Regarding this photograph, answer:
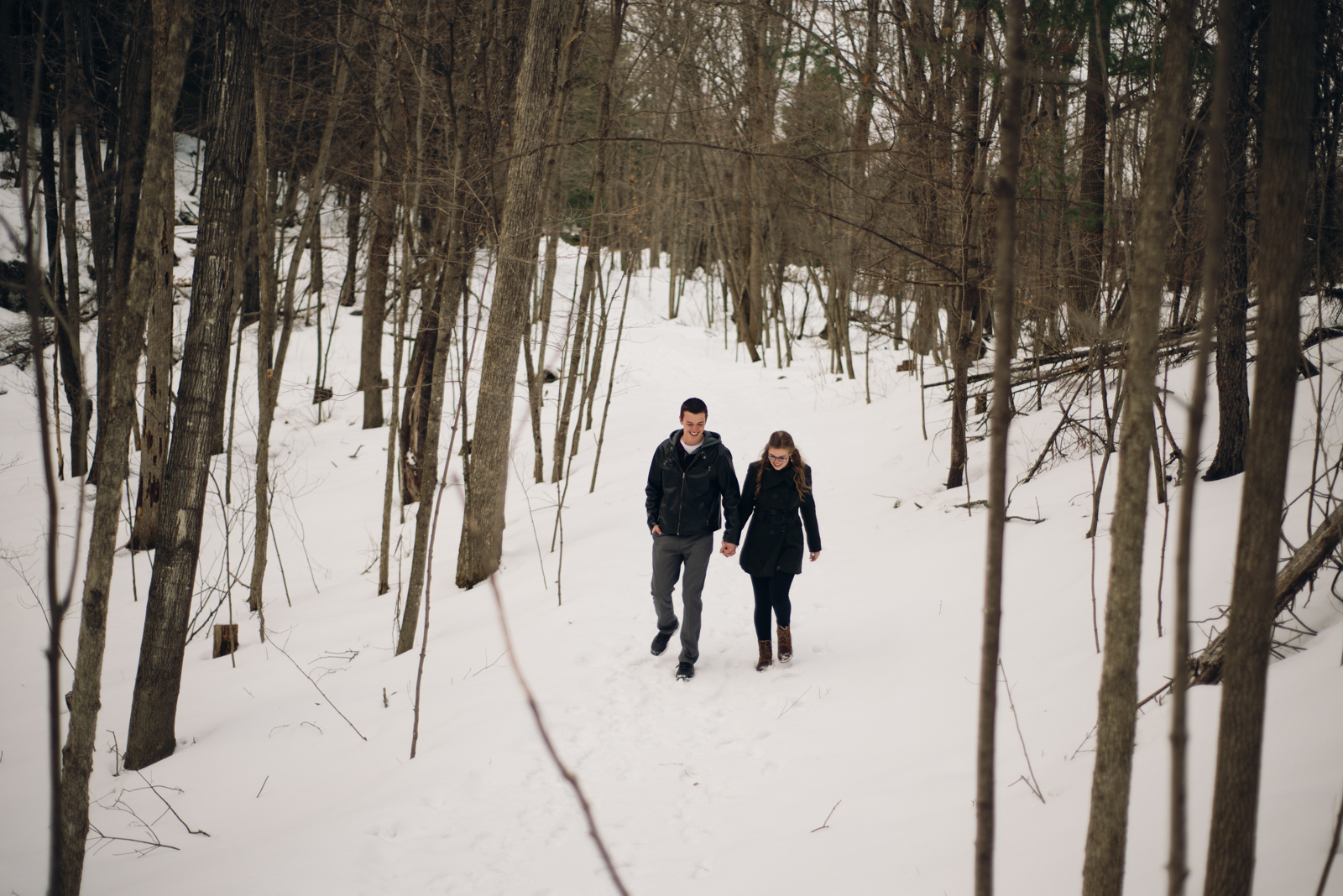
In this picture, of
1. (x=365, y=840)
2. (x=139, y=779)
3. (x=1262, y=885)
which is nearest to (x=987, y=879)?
(x=1262, y=885)

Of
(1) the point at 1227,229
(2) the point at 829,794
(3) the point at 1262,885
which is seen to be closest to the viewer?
(3) the point at 1262,885

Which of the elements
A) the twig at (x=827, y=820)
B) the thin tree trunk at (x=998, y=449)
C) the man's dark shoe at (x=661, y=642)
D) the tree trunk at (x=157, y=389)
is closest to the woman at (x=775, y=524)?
the man's dark shoe at (x=661, y=642)

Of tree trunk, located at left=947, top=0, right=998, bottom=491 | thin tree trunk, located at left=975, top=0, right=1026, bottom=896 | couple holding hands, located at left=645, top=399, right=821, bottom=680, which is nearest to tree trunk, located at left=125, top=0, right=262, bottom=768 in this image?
couple holding hands, located at left=645, top=399, right=821, bottom=680

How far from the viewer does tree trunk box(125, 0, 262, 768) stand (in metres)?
4.58

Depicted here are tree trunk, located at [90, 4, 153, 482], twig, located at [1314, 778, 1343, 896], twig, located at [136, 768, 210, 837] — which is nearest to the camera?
twig, located at [1314, 778, 1343, 896]

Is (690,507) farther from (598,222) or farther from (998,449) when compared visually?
(598,222)

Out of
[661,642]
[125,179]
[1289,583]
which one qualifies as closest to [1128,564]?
[1289,583]

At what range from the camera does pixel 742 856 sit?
11.2 ft

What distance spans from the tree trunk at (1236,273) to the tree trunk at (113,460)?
20.8 feet

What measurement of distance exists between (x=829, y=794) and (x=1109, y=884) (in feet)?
8.74

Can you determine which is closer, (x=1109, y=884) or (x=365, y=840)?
(x=1109, y=884)

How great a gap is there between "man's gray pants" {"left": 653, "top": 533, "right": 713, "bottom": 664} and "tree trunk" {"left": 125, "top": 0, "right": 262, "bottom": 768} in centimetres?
303

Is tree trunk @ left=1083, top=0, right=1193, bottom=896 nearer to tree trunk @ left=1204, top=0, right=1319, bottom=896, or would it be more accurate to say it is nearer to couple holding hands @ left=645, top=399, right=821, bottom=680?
tree trunk @ left=1204, top=0, right=1319, bottom=896

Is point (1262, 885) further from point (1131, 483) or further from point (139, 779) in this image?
point (139, 779)
